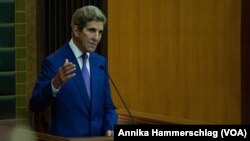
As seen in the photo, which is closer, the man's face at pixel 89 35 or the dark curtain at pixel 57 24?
the man's face at pixel 89 35

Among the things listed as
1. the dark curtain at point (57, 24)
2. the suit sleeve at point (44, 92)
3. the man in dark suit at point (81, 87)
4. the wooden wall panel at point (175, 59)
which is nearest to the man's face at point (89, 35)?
the man in dark suit at point (81, 87)

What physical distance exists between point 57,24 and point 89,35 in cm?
118

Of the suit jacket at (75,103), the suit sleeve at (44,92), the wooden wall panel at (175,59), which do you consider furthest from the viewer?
the wooden wall panel at (175,59)

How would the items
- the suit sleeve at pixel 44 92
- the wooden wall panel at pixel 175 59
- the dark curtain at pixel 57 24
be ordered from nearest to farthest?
the suit sleeve at pixel 44 92
the dark curtain at pixel 57 24
the wooden wall panel at pixel 175 59

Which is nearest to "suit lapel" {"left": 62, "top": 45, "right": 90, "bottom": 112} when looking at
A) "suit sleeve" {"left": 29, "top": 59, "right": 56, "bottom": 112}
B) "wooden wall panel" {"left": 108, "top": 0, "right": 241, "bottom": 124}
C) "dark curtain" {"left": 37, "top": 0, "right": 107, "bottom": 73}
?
"suit sleeve" {"left": 29, "top": 59, "right": 56, "bottom": 112}

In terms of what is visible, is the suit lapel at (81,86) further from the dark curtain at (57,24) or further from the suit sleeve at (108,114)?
the dark curtain at (57,24)

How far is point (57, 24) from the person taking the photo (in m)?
4.11

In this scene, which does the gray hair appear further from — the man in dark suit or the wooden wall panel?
the wooden wall panel

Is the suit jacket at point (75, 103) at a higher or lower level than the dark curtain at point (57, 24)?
lower

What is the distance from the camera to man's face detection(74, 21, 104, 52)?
2971 millimetres

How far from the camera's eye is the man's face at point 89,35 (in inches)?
117

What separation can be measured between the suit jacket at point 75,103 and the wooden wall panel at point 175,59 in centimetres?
238

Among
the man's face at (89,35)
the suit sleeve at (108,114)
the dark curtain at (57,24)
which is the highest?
the dark curtain at (57,24)

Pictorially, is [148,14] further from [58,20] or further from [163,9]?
[58,20]
